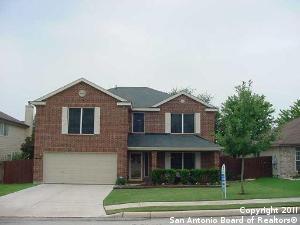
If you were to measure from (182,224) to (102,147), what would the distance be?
18.9 meters

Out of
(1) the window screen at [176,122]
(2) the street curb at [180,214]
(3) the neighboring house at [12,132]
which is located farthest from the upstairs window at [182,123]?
(2) the street curb at [180,214]

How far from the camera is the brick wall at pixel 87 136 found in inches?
1286

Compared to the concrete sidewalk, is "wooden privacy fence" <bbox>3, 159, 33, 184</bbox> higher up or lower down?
higher up

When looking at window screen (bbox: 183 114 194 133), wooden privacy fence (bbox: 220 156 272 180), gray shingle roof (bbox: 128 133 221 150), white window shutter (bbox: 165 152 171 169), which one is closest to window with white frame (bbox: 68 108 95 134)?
gray shingle roof (bbox: 128 133 221 150)

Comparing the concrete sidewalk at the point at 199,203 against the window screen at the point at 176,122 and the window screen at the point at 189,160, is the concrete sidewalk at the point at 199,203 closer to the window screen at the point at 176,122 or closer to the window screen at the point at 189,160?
the window screen at the point at 189,160

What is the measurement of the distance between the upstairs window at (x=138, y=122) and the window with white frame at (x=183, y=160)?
11.5 ft

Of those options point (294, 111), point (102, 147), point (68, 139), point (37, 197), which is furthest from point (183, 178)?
point (294, 111)

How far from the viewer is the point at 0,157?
124 ft

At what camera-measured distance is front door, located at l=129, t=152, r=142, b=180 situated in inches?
1358

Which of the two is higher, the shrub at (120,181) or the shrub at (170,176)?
the shrub at (170,176)

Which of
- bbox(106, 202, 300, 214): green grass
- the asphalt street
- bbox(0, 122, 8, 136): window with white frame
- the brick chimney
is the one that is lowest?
the asphalt street

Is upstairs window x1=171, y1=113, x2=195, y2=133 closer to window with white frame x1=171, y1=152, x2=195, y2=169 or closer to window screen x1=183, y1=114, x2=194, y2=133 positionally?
window screen x1=183, y1=114, x2=194, y2=133

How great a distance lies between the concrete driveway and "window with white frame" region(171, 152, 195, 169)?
1016cm

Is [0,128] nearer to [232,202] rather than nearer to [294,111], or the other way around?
[232,202]
